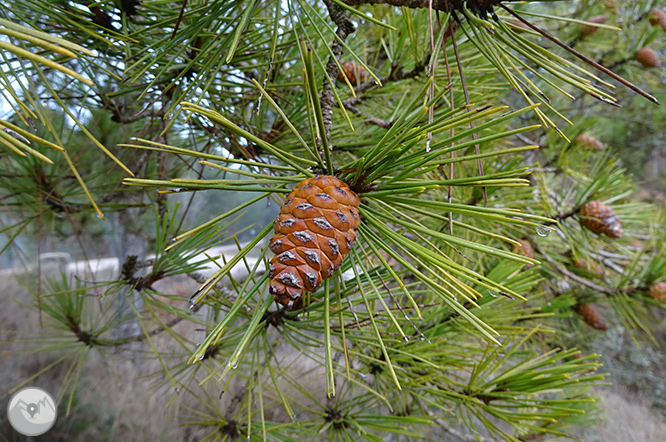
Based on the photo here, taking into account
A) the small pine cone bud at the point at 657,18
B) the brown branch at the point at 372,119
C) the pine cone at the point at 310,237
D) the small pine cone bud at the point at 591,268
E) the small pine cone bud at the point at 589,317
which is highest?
the small pine cone bud at the point at 657,18

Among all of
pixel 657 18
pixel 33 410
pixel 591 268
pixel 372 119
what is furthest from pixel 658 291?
pixel 33 410

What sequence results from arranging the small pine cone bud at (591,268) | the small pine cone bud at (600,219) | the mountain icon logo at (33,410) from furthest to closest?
1. the mountain icon logo at (33,410)
2. the small pine cone bud at (591,268)
3. the small pine cone bud at (600,219)

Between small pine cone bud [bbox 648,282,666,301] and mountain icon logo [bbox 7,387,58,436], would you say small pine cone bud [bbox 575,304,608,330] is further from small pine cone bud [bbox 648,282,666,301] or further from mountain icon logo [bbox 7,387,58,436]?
mountain icon logo [bbox 7,387,58,436]

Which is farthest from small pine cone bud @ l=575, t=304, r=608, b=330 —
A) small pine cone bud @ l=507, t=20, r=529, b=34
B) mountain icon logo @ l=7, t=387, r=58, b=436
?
mountain icon logo @ l=7, t=387, r=58, b=436

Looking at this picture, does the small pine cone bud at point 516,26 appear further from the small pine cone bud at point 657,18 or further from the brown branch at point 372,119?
the small pine cone bud at point 657,18

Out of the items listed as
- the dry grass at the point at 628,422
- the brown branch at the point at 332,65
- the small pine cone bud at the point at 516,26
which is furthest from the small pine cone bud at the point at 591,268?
the dry grass at the point at 628,422

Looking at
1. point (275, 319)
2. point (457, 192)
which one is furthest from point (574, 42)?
point (275, 319)

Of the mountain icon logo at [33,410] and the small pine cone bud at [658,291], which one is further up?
the mountain icon logo at [33,410]

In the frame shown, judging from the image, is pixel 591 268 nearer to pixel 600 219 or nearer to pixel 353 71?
pixel 600 219
